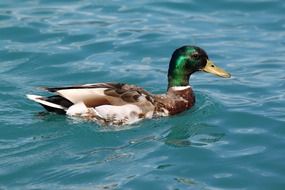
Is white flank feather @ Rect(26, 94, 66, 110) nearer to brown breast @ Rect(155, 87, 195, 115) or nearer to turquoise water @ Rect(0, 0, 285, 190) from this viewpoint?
turquoise water @ Rect(0, 0, 285, 190)

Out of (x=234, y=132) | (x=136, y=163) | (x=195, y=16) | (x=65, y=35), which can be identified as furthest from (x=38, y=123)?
(x=195, y=16)

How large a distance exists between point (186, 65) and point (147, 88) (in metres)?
1.22

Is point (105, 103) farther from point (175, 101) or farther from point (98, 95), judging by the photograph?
point (175, 101)

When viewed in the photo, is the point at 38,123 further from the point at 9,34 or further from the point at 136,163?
the point at 9,34

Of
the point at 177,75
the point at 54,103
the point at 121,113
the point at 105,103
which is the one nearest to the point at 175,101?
the point at 177,75

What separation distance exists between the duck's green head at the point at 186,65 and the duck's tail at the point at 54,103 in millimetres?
1653

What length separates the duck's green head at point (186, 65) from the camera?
1238 cm

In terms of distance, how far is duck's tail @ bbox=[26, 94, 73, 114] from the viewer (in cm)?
1181

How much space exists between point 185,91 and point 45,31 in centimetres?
441

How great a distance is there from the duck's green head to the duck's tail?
1.65 meters

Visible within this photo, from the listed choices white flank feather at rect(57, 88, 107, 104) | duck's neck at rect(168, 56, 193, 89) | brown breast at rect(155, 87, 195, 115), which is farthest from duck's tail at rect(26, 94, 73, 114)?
duck's neck at rect(168, 56, 193, 89)

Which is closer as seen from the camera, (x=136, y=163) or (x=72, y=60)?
(x=136, y=163)

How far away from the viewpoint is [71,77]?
13836 mm

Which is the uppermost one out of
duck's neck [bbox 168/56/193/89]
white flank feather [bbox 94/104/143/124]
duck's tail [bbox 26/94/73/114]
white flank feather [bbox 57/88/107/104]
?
duck's neck [bbox 168/56/193/89]
